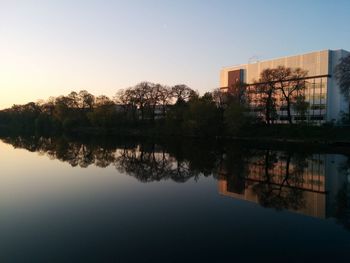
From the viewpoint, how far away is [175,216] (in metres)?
13.0

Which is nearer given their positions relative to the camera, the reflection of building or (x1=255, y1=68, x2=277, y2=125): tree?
the reflection of building

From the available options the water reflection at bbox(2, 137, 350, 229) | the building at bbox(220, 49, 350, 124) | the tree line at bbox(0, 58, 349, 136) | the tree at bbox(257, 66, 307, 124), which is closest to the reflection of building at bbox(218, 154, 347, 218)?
the water reflection at bbox(2, 137, 350, 229)

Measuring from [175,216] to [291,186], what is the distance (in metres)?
9.33

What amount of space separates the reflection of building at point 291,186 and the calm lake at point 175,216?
55 millimetres

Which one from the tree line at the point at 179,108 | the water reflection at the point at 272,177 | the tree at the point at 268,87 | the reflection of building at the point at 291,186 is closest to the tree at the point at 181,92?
the tree line at the point at 179,108

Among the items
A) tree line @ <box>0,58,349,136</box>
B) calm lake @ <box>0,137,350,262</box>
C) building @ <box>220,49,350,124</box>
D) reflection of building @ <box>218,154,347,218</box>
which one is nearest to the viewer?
calm lake @ <box>0,137,350,262</box>

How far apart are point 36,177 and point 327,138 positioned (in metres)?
45.6

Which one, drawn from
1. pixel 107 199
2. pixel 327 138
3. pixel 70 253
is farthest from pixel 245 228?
pixel 327 138

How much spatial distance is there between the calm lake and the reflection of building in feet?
0.18

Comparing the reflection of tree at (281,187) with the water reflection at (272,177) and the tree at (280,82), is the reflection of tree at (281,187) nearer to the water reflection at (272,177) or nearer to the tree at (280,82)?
the water reflection at (272,177)

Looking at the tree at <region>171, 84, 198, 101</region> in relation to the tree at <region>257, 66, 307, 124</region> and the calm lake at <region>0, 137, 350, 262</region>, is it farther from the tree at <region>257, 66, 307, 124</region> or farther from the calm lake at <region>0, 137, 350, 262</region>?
the calm lake at <region>0, 137, 350, 262</region>

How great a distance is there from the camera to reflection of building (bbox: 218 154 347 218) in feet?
48.9

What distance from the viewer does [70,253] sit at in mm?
9031

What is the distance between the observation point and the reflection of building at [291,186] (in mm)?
14914
